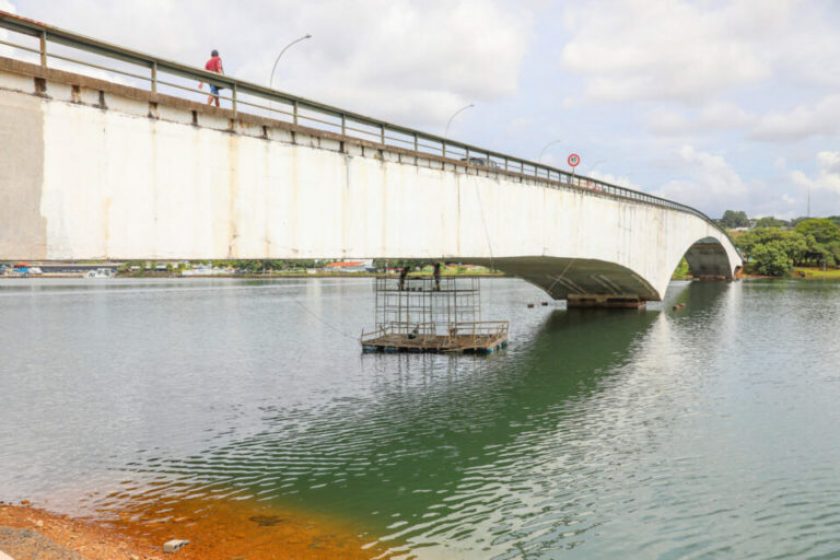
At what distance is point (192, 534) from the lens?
14836 millimetres

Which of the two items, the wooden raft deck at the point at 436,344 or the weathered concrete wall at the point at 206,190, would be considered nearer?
the weathered concrete wall at the point at 206,190

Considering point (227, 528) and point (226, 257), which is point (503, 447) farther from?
point (226, 257)

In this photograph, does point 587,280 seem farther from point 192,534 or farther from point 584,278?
point 192,534

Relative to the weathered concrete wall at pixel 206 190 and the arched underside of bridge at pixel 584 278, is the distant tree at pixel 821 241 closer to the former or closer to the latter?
the arched underside of bridge at pixel 584 278

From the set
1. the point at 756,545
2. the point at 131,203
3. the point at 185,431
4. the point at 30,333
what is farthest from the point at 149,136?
the point at 30,333

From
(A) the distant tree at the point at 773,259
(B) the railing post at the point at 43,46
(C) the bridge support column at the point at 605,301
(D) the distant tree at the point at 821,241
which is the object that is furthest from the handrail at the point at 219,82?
(D) the distant tree at the point at 821,241

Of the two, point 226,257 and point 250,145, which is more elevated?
point 250,145

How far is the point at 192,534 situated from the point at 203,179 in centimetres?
980

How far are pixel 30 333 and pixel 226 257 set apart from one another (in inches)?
1804

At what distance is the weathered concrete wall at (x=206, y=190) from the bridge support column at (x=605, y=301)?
41.4 metres

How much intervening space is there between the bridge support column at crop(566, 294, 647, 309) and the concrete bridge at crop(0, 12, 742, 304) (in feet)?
136

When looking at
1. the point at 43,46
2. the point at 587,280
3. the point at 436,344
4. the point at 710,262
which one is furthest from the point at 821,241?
the point at 43,46

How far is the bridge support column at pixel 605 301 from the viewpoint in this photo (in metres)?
70.4

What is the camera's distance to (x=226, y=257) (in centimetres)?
1838
